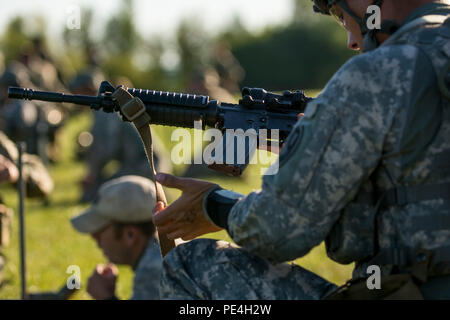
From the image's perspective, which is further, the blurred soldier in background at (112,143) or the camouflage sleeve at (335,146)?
the blurred soldier in background at (112,143)

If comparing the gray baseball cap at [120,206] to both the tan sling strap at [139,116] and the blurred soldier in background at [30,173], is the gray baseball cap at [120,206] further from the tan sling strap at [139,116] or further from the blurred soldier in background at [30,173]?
the tan sling strap at [139,116]

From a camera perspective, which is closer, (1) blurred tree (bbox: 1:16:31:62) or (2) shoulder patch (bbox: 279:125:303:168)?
(2) shoulder patch (bbox: 279:125:303:168)

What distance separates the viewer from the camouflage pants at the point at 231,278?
2801 millimetres

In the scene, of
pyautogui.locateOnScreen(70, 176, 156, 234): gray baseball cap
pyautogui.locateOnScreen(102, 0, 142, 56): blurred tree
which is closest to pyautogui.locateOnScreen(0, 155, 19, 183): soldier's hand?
pyautogui.locateOnScreen(70, 176, 156, 234): gray baseball cap

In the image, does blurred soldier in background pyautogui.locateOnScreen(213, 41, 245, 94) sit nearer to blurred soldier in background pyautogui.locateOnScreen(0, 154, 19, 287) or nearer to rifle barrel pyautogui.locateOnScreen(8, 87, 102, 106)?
blurred soldier in background pyautogui.locateOnScreen(0, 154, 19, 287)

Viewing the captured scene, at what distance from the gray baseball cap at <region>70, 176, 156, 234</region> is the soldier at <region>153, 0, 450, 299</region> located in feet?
7.67

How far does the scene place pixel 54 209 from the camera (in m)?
12.2

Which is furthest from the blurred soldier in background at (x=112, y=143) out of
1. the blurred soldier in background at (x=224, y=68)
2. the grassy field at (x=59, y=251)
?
the blurred soldier in background at (x=224, y=68)

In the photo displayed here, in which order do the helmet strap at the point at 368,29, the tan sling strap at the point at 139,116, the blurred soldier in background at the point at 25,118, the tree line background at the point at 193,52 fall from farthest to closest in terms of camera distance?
the tree line background at the point at 193,52 → the blurred soldier in background at the point at 25,118 → the tan sling strap at the point at 139,116 → the helmet strap at the point at 368,29

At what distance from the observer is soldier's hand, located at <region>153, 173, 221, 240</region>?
2.97 metres

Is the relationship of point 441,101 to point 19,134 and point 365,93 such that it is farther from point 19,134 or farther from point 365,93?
point 19,134

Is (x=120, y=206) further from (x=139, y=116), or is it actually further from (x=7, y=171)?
(x=139, y=116)

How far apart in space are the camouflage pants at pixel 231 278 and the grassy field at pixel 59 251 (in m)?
2.16

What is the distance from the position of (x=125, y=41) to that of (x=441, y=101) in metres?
58.9
